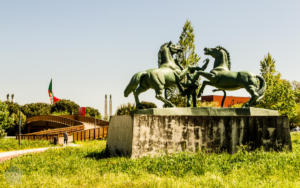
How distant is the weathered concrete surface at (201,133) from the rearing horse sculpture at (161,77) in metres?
1.18

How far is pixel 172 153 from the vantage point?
8961 millimetres

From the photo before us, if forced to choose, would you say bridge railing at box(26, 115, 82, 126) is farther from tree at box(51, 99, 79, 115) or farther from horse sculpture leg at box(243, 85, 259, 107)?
horse sculpture leg at box(243, 85, 259, 107)

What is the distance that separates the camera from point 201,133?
30.4ft

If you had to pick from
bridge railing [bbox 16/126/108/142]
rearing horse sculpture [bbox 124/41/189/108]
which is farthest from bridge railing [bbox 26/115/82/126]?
rearing horse sculpture [bbox 124/41/189/108]

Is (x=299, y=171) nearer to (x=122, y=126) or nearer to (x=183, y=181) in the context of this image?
(x=183, y=181)

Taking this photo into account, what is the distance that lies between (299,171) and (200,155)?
2.55m

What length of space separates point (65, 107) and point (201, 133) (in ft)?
148

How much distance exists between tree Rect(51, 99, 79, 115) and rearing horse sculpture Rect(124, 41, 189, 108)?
139 feet

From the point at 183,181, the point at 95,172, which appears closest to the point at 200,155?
the point at 183,181

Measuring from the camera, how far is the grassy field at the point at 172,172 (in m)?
5.89

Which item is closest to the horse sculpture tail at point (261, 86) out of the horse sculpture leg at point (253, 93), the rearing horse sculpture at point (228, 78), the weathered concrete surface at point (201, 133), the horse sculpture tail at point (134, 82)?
the rearing horse sculpture at point (228, 78)

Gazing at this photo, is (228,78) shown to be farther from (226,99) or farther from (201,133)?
(226,99)

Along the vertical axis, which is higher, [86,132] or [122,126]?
[122,126]

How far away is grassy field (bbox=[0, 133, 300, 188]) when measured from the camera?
589cm
